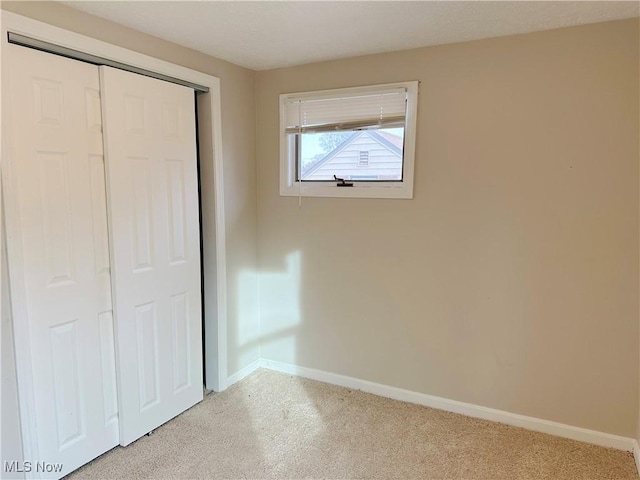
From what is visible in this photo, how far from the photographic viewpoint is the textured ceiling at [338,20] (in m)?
1.83

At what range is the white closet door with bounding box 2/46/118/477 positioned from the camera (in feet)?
5.65

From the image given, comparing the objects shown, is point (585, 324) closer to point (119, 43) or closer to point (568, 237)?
point (568, 237)

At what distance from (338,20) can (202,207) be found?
141 centimetres

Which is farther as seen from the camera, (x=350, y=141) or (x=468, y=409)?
(x=350, y=141)

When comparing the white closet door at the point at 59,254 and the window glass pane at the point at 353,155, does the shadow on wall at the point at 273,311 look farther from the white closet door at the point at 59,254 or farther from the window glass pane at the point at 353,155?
the white closet door at the point at 59,254

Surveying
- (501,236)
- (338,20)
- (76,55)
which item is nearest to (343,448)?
(501,236)

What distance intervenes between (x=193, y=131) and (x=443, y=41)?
1.53 meters

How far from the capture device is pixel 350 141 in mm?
2766

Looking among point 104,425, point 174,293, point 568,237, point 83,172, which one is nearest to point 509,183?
point 568,237

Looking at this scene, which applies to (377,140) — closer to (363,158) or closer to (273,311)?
(363,158)

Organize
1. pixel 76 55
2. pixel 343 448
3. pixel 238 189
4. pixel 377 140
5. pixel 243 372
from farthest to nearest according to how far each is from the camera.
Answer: pixel 243 372 → pixel 238 189 → pixel 377 140 → pixel 343 448 → pixel 76 55

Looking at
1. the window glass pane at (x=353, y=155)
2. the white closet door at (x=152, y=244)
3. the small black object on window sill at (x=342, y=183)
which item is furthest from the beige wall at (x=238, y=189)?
the small black object on window sill at (x=342, y=183)

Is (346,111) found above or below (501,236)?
above

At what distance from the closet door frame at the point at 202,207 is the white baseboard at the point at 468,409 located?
2.02 ft
